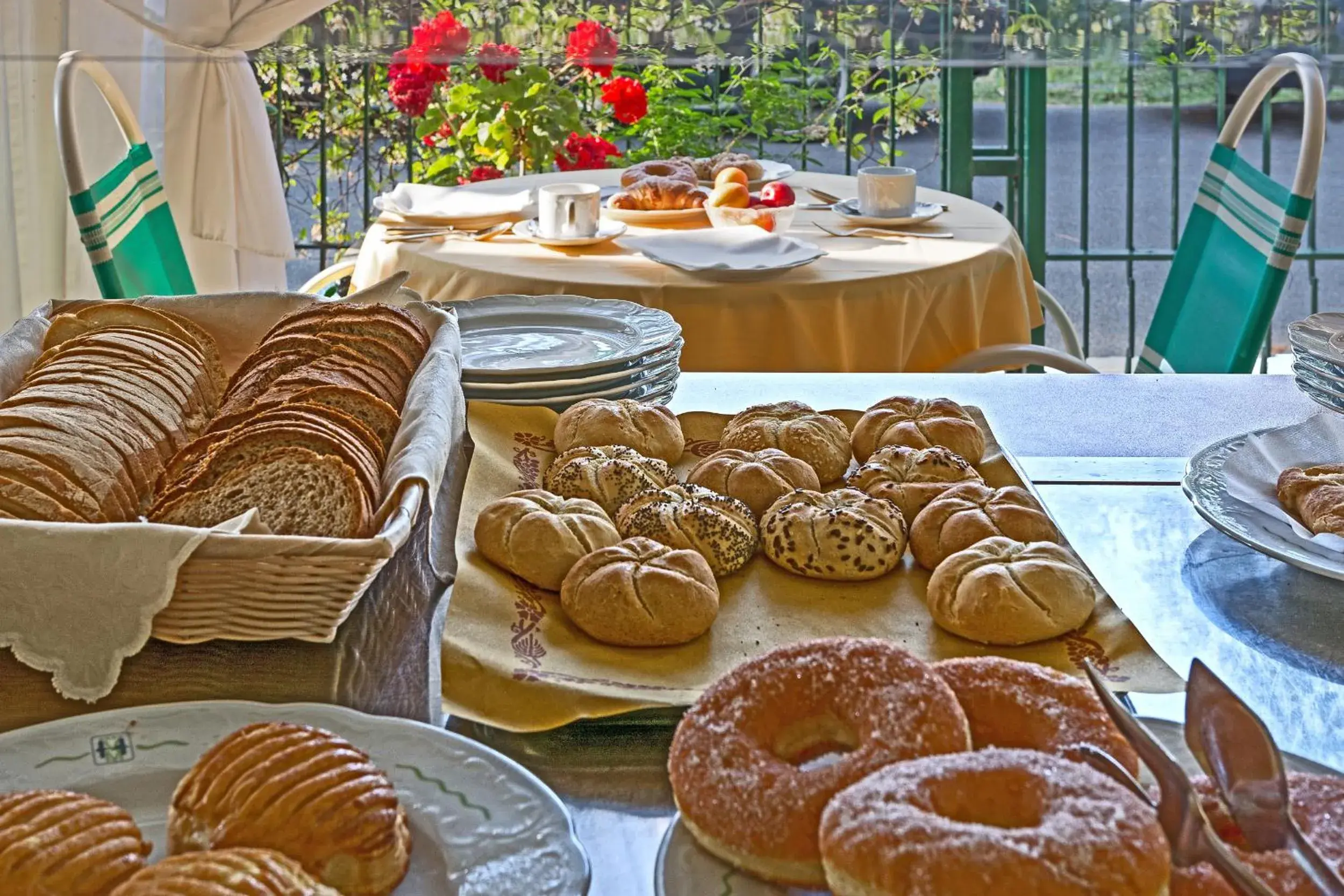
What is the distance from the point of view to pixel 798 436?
1228mm

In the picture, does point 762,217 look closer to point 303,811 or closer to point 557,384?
point 557,384

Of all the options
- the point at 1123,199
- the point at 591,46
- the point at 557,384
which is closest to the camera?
the point at 557,384

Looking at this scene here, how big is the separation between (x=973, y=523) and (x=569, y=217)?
156 cm

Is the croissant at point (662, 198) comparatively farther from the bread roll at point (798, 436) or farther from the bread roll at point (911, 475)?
the bread roll at point (911, 475)

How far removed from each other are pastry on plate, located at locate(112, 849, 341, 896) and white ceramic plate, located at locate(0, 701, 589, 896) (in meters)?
0.07

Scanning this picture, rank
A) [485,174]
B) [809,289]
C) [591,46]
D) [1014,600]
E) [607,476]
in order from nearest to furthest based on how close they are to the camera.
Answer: [1014,600], [607,476], [809,289], [591,46], [485,174]

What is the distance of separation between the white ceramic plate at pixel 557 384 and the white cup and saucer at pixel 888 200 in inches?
53.5

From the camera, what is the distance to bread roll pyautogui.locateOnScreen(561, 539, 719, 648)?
0.92m

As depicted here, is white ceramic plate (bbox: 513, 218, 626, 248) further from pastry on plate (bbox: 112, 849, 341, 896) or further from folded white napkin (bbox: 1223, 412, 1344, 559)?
pastry on plate (bbox: 112, 849, 341, 896)

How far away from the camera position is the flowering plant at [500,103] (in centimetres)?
352

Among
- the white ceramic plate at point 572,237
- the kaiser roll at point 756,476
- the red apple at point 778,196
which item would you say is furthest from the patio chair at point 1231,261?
the kaiser roll at point 756,476

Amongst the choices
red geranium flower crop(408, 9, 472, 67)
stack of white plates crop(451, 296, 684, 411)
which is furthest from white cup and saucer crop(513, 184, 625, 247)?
red geranium flower crop(408, 9, 472, 67)

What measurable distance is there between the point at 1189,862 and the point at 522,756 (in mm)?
384

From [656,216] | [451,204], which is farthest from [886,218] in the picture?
[451,204]
